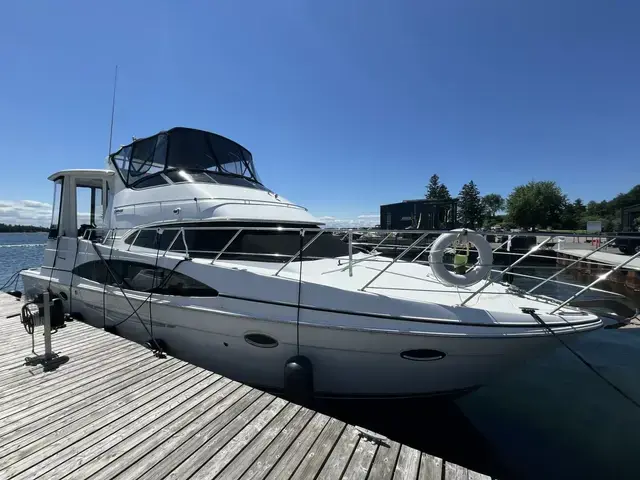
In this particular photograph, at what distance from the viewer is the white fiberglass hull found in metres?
3.68

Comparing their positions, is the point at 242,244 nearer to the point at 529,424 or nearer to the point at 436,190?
the point at 529,424

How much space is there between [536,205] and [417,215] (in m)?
35.4

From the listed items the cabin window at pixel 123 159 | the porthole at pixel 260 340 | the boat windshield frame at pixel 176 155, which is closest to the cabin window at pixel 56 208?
the cabin window at pixel 123 159

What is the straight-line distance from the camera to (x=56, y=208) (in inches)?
305

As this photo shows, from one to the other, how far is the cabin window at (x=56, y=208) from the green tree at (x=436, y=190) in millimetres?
64320

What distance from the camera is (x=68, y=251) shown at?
7230 mm

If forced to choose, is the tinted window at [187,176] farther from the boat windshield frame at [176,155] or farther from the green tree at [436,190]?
the green tree at [436,190]

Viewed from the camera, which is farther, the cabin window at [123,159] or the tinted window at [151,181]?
the cabin window at [123,159]

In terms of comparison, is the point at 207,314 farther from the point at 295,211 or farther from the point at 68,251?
the point at 68,251

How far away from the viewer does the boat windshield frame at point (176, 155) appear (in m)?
6.81

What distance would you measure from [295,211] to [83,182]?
484 cm

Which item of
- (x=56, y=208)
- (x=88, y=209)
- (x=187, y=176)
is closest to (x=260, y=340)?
(x=187, y=176)

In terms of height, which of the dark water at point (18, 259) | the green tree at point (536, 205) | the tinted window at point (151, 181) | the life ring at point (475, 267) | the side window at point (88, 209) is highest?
the green tree at point (536, 205)

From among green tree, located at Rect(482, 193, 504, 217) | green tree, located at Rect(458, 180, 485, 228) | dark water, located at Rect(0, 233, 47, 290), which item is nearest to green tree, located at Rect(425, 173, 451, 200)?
green tree, located at Rect(458, 180, 485, 228)
